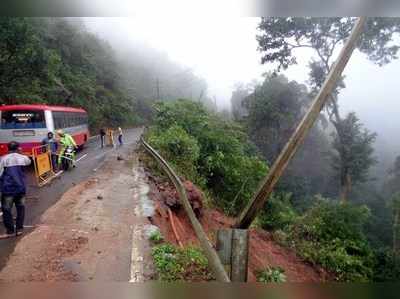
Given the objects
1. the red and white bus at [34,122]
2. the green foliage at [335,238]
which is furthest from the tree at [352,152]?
the red and white bus at [34,122]

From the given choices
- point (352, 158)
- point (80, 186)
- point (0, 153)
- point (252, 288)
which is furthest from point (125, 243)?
point (352, 158)

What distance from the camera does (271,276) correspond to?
3.27 metres

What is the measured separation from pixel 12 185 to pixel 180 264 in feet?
5.82

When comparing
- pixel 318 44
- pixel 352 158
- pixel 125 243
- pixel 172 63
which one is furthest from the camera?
pixel 352 158

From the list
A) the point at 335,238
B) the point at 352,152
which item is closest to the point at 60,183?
the point at 352,152

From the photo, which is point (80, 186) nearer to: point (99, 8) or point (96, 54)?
point (96, 54)

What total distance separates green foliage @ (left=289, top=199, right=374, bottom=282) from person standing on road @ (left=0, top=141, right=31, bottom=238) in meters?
3.11

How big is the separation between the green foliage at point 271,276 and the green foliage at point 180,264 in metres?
0.60

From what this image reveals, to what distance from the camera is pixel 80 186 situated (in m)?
3.78

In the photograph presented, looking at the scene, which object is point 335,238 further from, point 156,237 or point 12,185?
point 12,185

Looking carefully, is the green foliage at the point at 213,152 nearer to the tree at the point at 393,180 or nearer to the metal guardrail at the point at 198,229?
the metal guardrail at the point at 198,229

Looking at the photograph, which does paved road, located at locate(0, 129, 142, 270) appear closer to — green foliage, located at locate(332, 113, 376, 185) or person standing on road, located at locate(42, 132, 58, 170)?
person standing on road, located at locate(42, 132, 58, 170)

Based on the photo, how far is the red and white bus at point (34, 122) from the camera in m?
3.49

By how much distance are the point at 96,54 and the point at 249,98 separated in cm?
174
